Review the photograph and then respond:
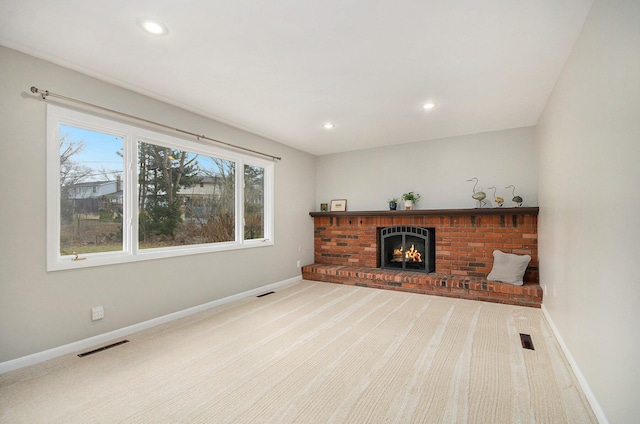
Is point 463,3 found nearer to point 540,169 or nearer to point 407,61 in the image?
point 407,61

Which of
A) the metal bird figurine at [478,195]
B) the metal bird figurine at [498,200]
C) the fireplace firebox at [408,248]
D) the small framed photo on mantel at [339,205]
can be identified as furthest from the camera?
the small framed photo on mantel at [339,205]

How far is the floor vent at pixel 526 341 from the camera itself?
2.61 meters

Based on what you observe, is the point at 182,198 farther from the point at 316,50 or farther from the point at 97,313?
the point at 316,50

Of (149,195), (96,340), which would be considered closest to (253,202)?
(149,195)

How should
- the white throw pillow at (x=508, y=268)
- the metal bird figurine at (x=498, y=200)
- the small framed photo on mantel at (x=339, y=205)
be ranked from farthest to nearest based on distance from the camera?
1. the small framed photo on mantel at (x=339, y=205)
2. the metal bird figurine at (x=498, y=200)
3. the white throw pillow at (x=508, y=268)

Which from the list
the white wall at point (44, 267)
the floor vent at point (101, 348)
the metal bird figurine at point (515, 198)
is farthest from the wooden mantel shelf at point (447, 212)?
the floor vent at point (101, 348)

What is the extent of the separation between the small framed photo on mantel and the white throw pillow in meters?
2.58

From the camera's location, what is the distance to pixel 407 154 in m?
5.13

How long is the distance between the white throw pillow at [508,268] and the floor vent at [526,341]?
4.09ft

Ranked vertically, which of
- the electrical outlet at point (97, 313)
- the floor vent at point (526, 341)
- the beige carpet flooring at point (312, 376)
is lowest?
the floor vent at point (526, 341)

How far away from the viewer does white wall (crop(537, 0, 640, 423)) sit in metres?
1.31

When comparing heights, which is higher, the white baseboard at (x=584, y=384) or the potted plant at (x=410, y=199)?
the potted plant at (x=410, y=199)

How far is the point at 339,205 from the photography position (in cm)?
570

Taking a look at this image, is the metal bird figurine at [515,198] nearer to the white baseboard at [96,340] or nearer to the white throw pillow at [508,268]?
the white throw pillow at [508,268]
